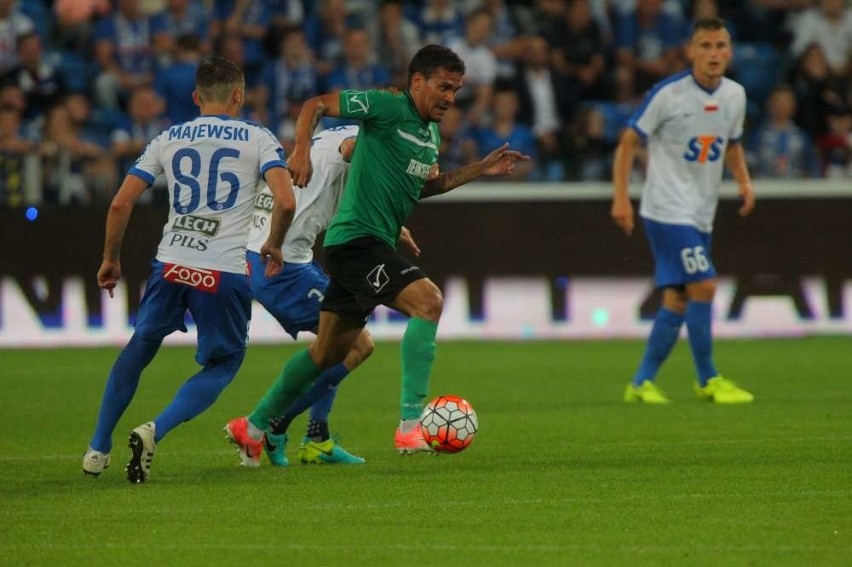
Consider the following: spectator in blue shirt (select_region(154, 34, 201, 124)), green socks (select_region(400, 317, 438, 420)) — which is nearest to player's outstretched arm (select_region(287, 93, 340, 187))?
green socks (select_region(400, 317, 438, 420))

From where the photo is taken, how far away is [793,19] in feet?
62.5

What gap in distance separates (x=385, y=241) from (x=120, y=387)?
142cm

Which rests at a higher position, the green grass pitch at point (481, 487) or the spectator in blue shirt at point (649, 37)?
the spectator in blue shirt at point (649, 37)

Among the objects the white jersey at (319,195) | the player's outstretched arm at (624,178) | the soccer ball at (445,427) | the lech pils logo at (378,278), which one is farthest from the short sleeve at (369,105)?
the player's outstretched arm at (624,178)

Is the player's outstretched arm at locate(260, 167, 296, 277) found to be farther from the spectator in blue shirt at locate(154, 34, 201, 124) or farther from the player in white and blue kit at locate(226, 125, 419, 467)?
the spectator in blue shirt at locate(154, 34, 201, 124)

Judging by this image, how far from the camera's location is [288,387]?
807 cm

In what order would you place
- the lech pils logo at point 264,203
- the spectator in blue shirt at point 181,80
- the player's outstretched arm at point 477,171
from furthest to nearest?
1. the spectator in blue shirt at point 181,80
2. the lech pils logo at point 264,203
3. the player's outstretched arm at point 477,171

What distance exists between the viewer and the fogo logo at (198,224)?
7.71 meters

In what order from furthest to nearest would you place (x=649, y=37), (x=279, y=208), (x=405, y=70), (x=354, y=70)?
1. (x=649, y=37)
2. (x=405, y=70)
3. (x=354, y=70)
4. (x=279, y=208)

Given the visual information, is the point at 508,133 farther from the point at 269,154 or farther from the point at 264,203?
the point at 269,154

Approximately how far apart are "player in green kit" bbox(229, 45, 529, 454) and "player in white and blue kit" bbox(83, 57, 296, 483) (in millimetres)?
423

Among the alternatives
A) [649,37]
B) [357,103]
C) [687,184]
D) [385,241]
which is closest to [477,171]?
[385,241]

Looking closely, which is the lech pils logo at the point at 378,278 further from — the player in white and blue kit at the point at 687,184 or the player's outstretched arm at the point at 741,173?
the player's outstretched arm at the point at 741,173

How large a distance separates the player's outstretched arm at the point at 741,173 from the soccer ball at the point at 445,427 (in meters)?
4.24
